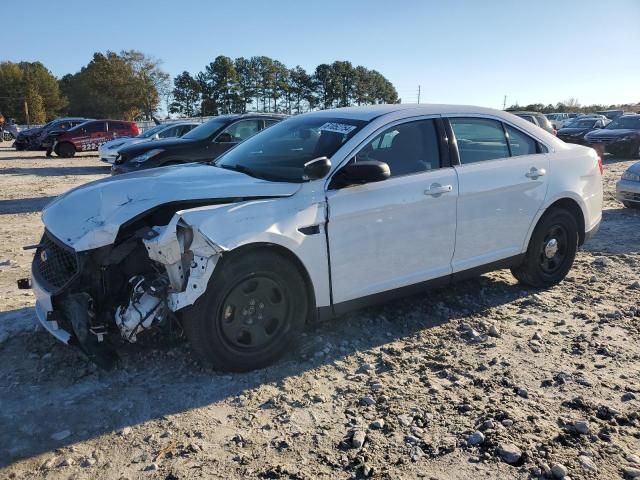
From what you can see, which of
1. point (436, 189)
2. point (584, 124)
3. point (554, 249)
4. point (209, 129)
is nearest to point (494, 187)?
point (436, 189)

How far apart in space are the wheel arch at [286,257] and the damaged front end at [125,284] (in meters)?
0.11

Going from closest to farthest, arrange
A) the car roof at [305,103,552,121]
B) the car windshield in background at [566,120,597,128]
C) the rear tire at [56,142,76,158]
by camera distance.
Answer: the car roof at [305,103,552,121] → the rear tire at [56,142,76,158] → the car windshield in background at [566,120,597,128]

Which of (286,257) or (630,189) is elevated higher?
(286,257)

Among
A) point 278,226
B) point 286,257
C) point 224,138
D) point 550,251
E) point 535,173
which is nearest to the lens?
point 278,226

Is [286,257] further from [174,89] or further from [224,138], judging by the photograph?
[174,89]

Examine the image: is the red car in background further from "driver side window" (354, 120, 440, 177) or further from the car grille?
"driver side window" (354, 120, 440, 177)

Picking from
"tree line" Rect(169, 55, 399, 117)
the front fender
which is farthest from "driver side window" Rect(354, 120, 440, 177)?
"tree line" Rect(169, 55, 399, 117)

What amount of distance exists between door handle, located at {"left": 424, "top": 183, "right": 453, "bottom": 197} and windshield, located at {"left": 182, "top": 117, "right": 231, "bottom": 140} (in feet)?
24.5

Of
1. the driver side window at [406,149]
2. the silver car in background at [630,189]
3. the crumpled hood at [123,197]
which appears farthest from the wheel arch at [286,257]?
the silver car in background at [630,189]

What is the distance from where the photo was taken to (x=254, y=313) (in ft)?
11.8

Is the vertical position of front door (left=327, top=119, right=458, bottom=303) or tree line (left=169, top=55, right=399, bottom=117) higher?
tree line (left=169, top=55, right=399, bottom=117)

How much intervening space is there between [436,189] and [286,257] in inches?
55.0

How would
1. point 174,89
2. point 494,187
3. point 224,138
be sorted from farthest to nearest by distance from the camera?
point 174,89 < point 224,138 < point 494,187

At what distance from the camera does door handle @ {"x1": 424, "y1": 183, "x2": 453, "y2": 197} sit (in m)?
4.23
